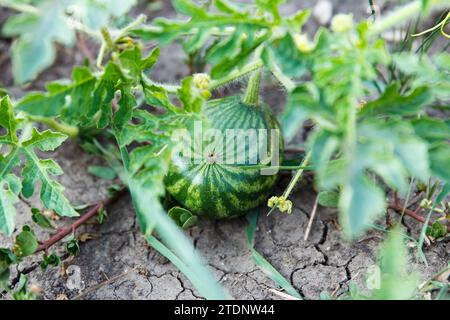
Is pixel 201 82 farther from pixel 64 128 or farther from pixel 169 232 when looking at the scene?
pixel 64 128

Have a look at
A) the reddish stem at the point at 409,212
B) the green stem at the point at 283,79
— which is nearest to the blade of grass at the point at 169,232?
the green stem at the point at 283,79

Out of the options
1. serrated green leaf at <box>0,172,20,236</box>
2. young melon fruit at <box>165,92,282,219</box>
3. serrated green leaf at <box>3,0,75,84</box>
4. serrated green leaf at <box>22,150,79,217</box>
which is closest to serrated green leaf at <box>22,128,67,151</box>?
serrated green leaf at <box>22,150,79,217</box>

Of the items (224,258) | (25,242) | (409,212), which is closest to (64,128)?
(25,242)

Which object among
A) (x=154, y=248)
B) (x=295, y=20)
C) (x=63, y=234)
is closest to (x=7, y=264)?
(x=63, y=234)

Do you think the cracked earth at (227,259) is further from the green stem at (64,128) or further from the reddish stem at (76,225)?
the green stem at (64,128)

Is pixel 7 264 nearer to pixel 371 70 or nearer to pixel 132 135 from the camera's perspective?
pixel 132 135

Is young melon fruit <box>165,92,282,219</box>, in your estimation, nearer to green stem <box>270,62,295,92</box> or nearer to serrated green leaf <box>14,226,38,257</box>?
green stem <box>270,62,295,92</box>
